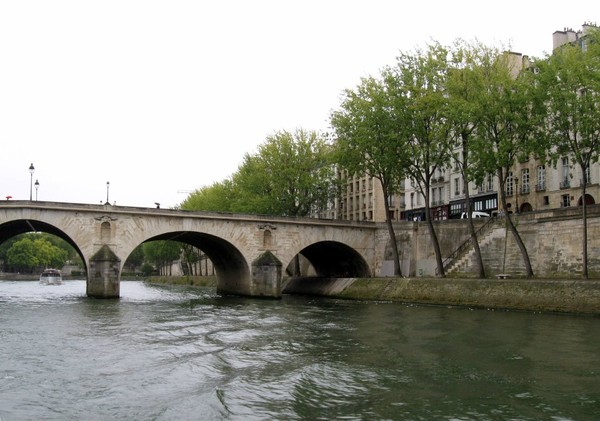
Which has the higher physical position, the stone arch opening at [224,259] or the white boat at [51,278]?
the stone arch opening at [224,259]

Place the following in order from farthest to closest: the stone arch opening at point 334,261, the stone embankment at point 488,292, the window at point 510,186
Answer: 1. the window at point 510,186
2. the stone arch opening at point 334,261
3. the stone embankment at point 488,292

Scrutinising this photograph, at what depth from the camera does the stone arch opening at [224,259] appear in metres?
56.3

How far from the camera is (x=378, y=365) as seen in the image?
62.3 ft

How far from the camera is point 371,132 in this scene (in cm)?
4803

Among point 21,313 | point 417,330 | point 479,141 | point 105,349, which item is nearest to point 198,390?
point 105,349

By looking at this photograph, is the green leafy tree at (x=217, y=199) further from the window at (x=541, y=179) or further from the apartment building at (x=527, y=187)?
the window at (x=541, y=179)

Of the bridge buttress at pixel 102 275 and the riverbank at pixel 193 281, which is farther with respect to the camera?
the riverbank at pixel 193 281

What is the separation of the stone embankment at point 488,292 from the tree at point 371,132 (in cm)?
830

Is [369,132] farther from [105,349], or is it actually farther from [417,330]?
[105,349]

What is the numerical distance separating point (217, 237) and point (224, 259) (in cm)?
820

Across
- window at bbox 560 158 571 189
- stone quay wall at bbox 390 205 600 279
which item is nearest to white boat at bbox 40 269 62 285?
stone quay wall at bbox 390 205 600 279

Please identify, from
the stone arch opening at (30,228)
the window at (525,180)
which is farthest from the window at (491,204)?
the stone arch opening at (30,228)

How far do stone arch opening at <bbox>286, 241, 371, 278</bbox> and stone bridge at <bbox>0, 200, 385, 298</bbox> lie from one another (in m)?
0.12

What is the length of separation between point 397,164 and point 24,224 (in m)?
28.4
